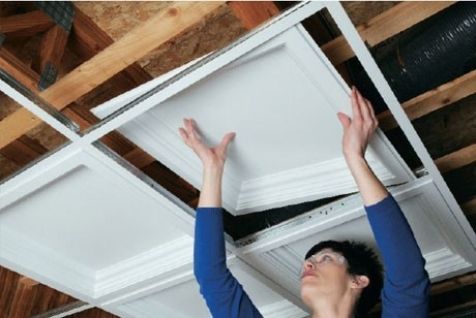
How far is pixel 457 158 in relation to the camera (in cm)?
201

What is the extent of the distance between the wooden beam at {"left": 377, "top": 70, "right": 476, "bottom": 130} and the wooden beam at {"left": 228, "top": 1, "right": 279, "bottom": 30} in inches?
24.6

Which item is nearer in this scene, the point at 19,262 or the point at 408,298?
the point at 408,298

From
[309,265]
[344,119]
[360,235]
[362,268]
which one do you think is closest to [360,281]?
[362,268]

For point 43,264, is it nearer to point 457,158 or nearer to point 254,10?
point 254,10

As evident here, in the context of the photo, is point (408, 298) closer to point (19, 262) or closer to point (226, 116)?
point (226, 116)

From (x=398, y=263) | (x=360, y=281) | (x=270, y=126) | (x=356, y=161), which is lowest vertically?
(x=398, y=263)

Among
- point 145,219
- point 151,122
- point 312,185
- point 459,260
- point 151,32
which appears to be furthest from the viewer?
point 459,260

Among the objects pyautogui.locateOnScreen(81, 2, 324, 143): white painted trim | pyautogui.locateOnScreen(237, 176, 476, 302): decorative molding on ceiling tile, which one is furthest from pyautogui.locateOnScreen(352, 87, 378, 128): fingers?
pyautogui.locateOnScreen(237, 176, 476, 302): decorative molding on ceiling tile

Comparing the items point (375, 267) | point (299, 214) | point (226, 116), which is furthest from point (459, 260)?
point (226, 116)

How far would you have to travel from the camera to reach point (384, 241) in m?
1.50

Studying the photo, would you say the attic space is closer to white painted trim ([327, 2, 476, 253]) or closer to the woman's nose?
white painted trim ([327, 2, 476, 253])

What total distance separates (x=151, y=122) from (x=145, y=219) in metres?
0.58

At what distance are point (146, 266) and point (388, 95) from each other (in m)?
1.39

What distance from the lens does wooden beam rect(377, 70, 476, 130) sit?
164 cm
